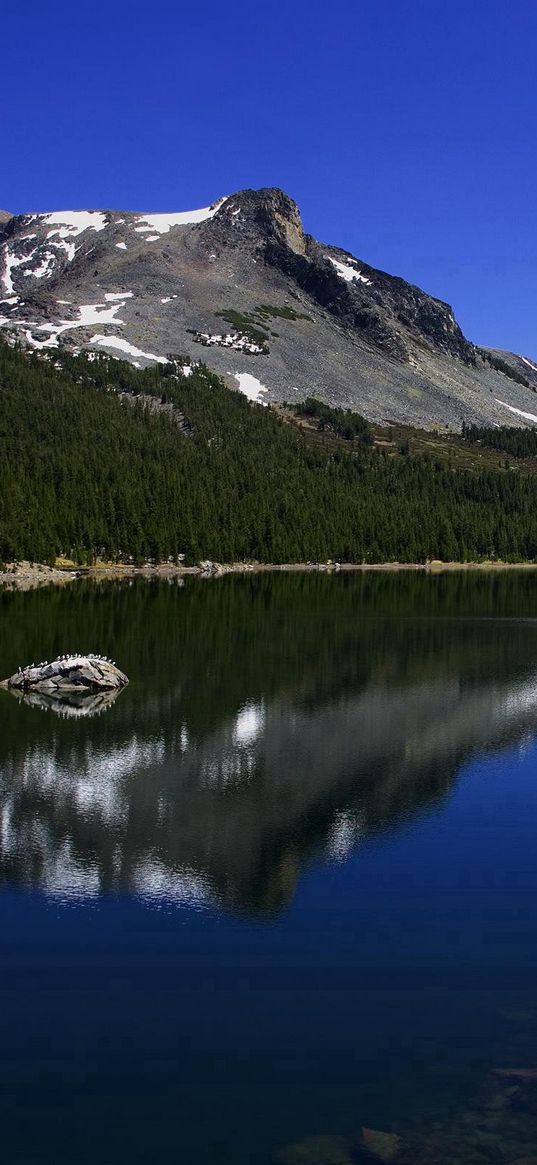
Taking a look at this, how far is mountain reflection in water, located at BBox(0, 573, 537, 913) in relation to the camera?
2827cm

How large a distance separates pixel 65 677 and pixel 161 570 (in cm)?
10920

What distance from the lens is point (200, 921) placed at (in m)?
24.0

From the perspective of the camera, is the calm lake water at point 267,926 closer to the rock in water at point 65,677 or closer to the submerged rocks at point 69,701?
the submerged rocks at point 69,701

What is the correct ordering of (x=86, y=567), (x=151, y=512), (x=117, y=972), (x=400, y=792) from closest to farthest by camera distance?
(x=117, y=972), (x=400, y=792), (x=86, y=567), (x=151, y=512)

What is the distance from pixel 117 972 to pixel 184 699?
3028 centimetres

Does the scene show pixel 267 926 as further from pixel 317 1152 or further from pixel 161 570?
pixel 161 570

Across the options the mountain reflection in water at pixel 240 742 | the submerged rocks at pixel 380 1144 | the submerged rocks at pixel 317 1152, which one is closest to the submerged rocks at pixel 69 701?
the mountain reflection in water at pixel 240 742

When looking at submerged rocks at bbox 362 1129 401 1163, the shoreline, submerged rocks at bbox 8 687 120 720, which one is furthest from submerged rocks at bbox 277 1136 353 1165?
the shoreline

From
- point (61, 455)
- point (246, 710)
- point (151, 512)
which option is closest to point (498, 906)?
point (246, 710)

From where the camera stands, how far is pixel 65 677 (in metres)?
53.0

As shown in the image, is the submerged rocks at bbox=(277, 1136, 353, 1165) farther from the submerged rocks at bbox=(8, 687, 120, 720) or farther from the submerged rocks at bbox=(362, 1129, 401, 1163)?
the submerged rocks at bbox=(8, 687, 120, 720)

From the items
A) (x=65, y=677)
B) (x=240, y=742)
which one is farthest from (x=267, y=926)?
(x=65, y=677)

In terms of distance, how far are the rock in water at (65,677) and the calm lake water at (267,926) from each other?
1678 mm

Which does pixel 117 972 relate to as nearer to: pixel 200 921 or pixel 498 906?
pixel 200 921
